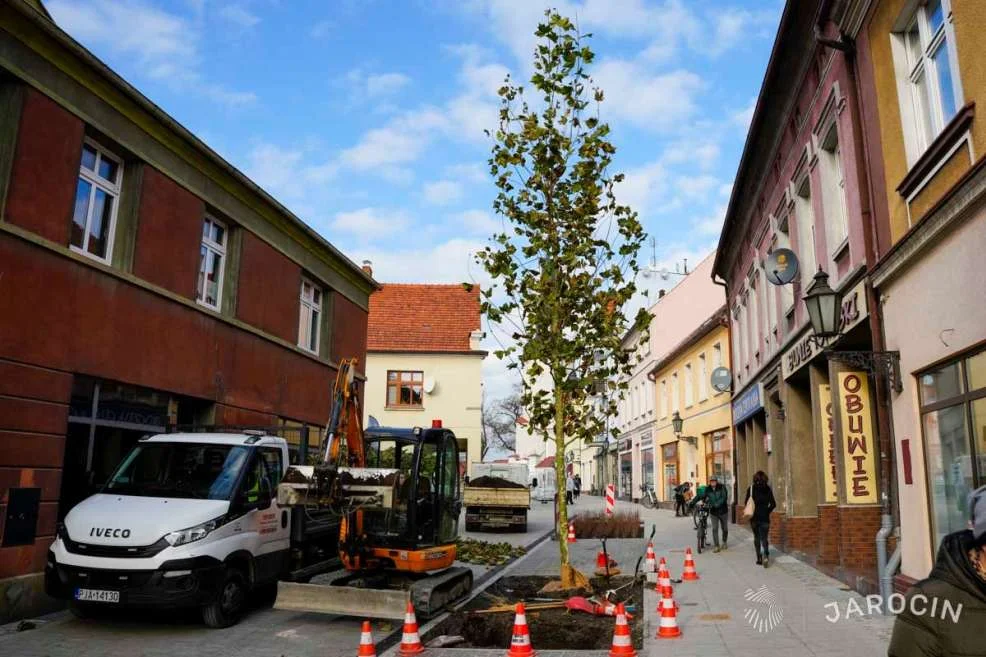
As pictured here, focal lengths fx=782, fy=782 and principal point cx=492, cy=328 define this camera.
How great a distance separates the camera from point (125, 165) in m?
12.8

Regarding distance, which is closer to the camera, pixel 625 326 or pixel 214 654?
pixel 214 654

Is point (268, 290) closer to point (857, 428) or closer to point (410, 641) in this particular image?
point (410, 641)

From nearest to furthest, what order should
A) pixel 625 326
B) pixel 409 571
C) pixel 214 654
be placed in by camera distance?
pixel 214 654 → pixel 409 571 → pixel 625 326

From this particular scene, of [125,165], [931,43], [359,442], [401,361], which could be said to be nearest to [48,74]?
[125,165]

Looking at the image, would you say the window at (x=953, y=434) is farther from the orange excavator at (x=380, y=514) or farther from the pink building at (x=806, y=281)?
the orange excavator at (x=380, y=514)

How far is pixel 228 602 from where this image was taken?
9.60m

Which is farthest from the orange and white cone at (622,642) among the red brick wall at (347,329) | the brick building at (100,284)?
the red brick wall at (347,329)

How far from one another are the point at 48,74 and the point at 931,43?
11.1 metres

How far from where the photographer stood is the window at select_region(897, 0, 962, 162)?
26.1ft

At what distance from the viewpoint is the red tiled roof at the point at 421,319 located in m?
40.0

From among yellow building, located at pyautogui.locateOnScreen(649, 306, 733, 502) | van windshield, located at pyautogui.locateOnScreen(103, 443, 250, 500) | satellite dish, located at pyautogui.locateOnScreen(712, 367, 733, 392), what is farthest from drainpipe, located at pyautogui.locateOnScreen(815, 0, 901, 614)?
yellow building, located at pyautogui.locateOnScreen(649, 306, 733, 502)

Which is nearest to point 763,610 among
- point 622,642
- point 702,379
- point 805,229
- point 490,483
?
point 622,642

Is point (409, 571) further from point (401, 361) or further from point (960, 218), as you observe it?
point (401, 361)

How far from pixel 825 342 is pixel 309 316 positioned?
12.8 meters
